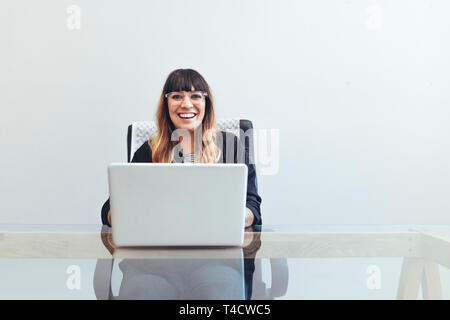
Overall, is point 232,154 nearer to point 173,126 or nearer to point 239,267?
point 173,126

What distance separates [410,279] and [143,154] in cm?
116

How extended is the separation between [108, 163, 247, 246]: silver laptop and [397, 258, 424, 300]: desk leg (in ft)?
1.13

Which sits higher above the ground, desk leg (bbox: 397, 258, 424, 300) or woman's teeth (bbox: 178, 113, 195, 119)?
woman's teeth (bbox: 178, 113, 195, 119)

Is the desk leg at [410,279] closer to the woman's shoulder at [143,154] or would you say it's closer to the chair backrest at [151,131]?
the chair backrest at [151,131]

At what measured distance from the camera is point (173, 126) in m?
1.77

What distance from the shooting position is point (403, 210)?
2609 millimetres

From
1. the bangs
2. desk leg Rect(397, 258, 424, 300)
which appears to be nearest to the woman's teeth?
the bangs

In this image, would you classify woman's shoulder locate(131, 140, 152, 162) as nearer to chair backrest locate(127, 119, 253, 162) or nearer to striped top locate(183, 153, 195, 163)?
chair backrest locate(127, 119, 253, 162)

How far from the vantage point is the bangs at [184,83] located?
5.71 ft

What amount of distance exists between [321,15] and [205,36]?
725 mm

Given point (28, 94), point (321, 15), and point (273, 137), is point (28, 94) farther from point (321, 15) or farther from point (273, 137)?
point (321, 15)

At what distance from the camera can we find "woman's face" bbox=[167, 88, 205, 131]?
1738mm
